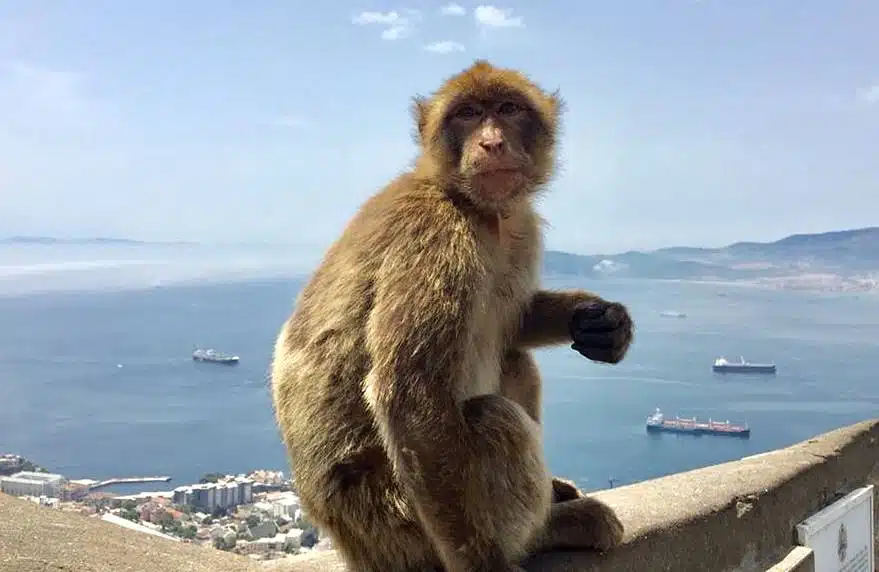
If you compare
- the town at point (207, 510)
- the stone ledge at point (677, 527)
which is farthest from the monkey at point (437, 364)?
the stone ledge at point (677, 527)

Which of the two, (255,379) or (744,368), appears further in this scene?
(744,368)

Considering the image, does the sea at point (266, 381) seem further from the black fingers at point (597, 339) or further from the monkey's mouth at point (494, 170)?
the monkey's mouth at point (494, 170)

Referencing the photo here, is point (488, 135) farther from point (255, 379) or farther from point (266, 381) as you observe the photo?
point (255, 379)

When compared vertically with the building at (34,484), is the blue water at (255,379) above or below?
below

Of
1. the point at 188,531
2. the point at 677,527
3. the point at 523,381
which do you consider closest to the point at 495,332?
the point at 523,381

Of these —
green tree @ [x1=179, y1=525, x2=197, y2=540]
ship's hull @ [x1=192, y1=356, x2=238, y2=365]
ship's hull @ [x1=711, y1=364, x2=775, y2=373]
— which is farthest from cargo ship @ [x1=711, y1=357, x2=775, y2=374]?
green tree @ [x1=179, y1=525, x2=197, y2=540]

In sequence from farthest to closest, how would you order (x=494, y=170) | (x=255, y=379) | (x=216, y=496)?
(x=255, y=379) → (x=216, y=496) → (x=494, y=170)

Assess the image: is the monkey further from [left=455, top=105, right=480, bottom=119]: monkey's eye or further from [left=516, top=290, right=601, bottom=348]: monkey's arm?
[left=516, top=290, right=601, bottom=348]: monkey's arm
